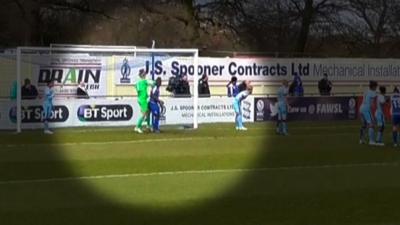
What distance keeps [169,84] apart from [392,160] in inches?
676

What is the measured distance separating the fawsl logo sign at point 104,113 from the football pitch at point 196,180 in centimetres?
395

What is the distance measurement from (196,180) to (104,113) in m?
14.4

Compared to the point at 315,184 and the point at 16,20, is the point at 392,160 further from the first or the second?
the point at 16,20

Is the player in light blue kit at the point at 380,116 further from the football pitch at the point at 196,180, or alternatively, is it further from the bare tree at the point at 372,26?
the bare tree at the point at 372,26

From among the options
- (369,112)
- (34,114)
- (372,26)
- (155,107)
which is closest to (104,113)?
(34,114)

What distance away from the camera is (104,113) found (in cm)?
2789

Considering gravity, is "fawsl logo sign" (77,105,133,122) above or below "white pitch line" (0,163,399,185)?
above

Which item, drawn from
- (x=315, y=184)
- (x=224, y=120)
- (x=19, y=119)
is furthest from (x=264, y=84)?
(x=315, y=184)

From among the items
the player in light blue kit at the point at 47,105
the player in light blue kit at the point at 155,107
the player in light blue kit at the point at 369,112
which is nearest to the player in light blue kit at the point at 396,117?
the player in light blue kit at the point at 369,112

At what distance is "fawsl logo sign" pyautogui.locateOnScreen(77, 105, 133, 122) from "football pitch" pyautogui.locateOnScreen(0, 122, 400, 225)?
3.95 metres

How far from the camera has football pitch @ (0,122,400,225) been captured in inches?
409

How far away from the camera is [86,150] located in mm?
19375

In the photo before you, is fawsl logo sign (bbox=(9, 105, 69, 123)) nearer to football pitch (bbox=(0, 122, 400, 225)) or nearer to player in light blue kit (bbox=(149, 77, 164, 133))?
football pitch (bbox=(0, 122, 400, 225))

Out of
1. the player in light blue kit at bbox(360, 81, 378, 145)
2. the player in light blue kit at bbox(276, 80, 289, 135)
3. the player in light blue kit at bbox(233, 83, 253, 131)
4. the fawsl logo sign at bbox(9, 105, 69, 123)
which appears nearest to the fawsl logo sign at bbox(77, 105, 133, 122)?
the fawsl logo sign at bbox(9, 105, 69, 123)
